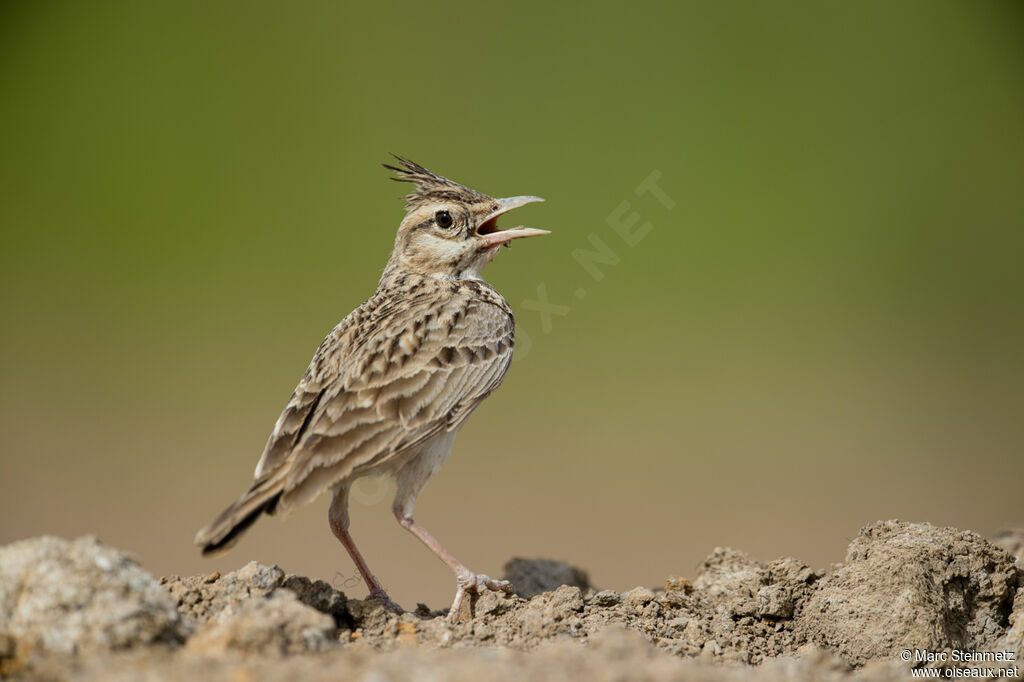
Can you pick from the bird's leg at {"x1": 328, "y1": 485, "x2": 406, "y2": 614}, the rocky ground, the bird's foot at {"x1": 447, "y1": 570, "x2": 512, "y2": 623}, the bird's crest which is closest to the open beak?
the bird's crest

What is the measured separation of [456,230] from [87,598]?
4.18m

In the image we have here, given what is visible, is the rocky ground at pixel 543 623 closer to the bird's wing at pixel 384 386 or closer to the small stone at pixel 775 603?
the small stone at pixel 775 603

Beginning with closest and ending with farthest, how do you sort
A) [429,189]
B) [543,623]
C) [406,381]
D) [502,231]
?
[543,623], [406,381], [502,231], [429,189]

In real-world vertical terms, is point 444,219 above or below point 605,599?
above

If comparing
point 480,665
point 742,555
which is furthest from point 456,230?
point 480,665

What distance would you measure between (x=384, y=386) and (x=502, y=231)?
1.78 m

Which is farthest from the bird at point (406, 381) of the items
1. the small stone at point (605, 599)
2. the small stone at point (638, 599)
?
the small stone at point (638, 599)

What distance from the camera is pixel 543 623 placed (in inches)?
204

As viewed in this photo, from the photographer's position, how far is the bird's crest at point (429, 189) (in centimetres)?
743

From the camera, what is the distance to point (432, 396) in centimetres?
613

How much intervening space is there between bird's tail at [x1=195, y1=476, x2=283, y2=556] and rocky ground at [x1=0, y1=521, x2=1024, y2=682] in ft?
1.15

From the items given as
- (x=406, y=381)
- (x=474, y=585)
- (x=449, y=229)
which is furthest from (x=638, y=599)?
(x=449, y=229)

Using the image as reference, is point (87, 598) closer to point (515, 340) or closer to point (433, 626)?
point (433, 626)

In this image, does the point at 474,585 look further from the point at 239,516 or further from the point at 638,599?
the point at 239,516
